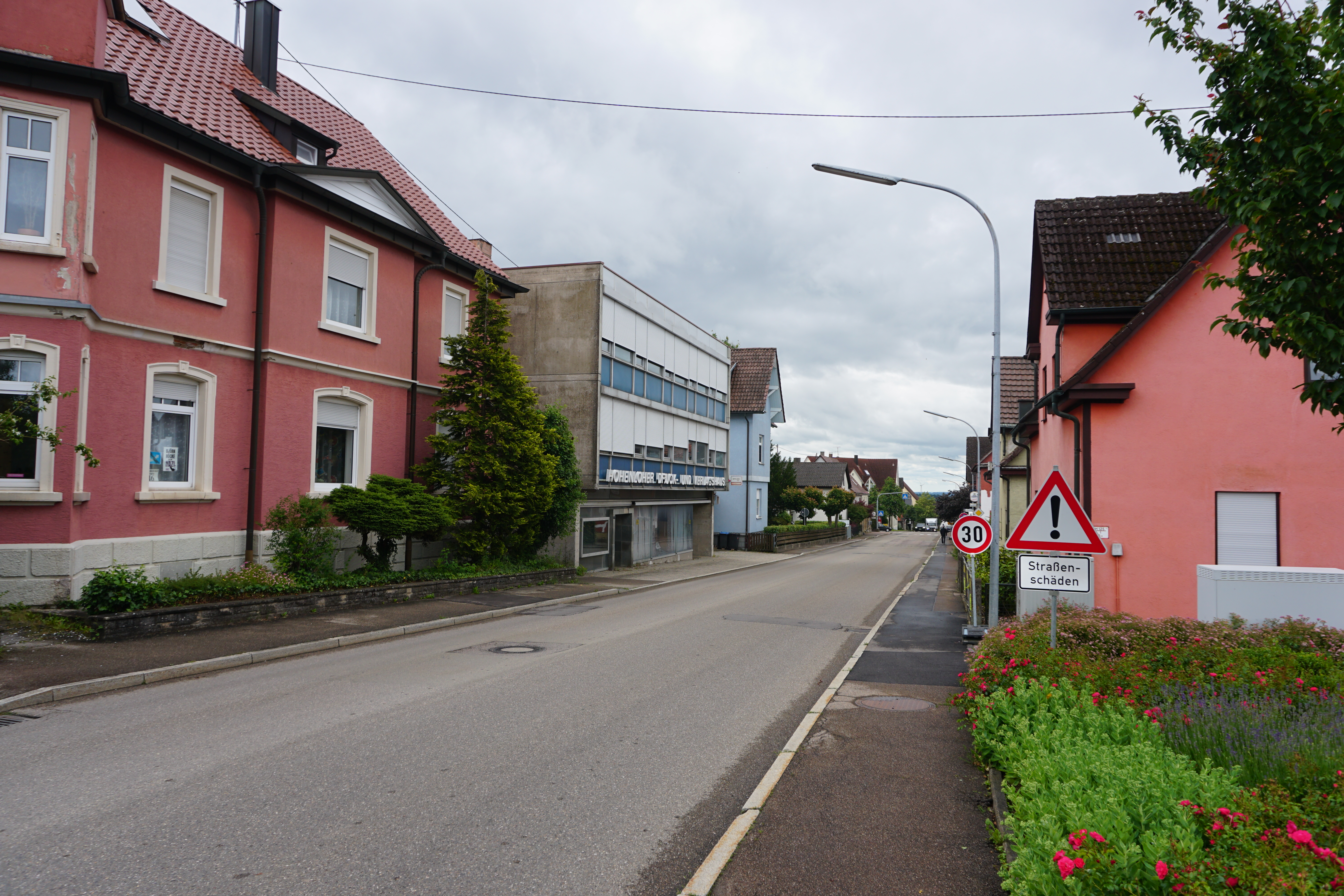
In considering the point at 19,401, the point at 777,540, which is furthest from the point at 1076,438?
the point at 777,540

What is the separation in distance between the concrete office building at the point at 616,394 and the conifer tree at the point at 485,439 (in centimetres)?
473

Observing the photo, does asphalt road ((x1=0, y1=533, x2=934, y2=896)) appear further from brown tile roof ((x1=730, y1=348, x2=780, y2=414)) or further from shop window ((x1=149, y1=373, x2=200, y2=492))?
brown tile roof ((x1=730, y1=348, x2=780, y2=414))

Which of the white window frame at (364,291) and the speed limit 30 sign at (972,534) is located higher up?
the white window frame at (364,291)

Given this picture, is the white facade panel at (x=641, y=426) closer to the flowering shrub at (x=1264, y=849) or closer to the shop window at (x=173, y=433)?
the shop window at (x=173, y=433)

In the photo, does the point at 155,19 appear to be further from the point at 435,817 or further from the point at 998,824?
the point at 998,824

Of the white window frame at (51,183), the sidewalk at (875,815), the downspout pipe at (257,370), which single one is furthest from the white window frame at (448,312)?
the sidewalk at (875,815)

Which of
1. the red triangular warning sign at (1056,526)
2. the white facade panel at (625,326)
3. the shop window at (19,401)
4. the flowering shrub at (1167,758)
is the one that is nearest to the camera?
the flowering shrub at (1167,758)

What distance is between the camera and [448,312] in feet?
71.7

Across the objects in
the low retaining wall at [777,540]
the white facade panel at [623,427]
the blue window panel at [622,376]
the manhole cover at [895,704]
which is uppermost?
the blue window panel at [622,376]

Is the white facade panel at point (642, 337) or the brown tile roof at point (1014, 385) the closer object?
the brown tile roof at point (1014, 385)

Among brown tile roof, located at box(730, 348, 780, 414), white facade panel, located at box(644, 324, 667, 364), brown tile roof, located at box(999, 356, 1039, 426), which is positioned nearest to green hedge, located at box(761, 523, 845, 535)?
brown tile roof, located at box(730, 348, 780, 414)

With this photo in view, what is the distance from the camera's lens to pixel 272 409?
51.3 ft

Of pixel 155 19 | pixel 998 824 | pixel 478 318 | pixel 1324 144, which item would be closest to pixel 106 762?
pixel 998 824

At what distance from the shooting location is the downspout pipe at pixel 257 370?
15055mm
